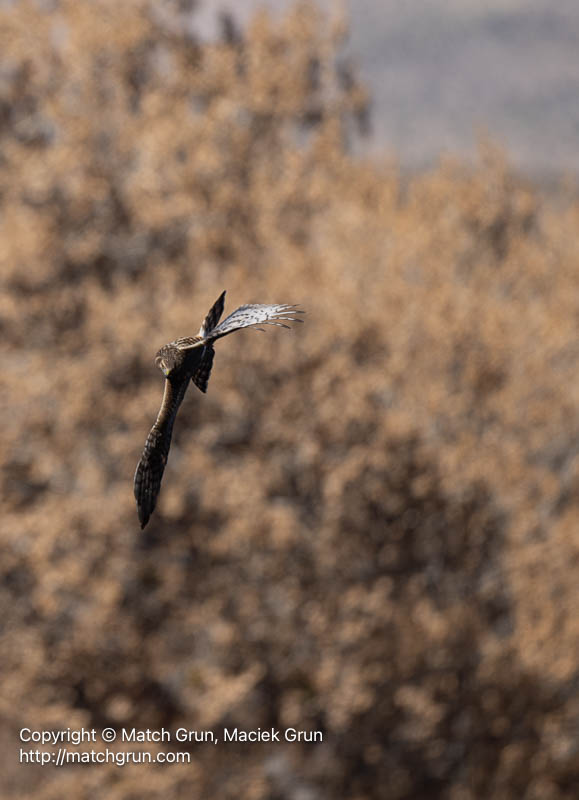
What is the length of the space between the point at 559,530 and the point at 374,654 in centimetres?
241

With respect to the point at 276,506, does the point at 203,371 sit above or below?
below

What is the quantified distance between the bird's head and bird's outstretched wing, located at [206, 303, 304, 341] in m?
0.03

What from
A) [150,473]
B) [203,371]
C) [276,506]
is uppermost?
[276,506]

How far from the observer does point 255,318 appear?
51cm

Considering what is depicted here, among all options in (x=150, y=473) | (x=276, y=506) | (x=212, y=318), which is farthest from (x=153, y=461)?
Result: (x=276, y=506)

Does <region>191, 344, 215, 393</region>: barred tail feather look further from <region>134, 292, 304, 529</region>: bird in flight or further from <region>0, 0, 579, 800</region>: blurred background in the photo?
<region>0, 0, 579, 800</region>: blurred background

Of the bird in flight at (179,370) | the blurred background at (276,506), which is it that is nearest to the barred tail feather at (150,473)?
the bird in flight at (179,370)

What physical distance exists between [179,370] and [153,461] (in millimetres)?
72

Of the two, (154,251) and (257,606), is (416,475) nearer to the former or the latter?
(257,606)

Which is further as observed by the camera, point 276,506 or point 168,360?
point 276,506

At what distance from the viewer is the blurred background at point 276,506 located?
811 centimetres

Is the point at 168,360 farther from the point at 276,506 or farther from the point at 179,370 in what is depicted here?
the point at 276,506

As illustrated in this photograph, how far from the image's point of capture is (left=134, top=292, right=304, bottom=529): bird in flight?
0.48m

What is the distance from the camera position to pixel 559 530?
843 centimetres
